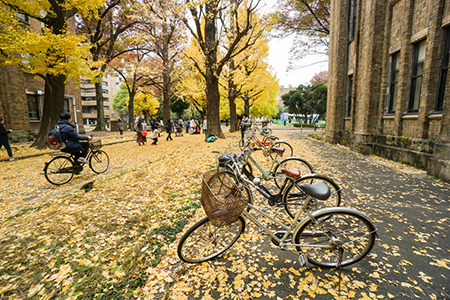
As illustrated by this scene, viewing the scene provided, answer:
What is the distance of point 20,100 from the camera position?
15.6 m

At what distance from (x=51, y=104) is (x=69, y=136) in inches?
317

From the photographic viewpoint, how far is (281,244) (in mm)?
2762

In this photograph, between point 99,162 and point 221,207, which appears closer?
point 221,207

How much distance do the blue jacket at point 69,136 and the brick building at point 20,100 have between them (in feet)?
28.4

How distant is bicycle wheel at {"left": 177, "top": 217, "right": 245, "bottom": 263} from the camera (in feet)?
8.98

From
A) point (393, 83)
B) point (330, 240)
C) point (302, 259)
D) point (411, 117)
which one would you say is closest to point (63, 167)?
point (302, 259)

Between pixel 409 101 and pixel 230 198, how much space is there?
9.57 metres

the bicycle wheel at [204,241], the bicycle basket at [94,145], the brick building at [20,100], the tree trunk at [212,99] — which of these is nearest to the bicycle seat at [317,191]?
the bicycle wheel at [204,241]

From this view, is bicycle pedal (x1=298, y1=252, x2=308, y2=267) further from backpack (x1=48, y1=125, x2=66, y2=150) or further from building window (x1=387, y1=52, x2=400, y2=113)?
building window (x1=387, y1=52, x2=400, y2=113)

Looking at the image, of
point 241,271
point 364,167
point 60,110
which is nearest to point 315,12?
point 364,167

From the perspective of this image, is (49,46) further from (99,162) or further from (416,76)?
(416,76)

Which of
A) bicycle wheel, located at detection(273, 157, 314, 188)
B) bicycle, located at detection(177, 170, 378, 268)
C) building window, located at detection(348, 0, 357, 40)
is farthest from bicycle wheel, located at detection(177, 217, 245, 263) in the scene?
building window, located at detection(348, 0, 357, 40)

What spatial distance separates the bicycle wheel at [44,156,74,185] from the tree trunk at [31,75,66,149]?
7.53 metres

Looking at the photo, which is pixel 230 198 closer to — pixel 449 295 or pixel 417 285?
pixel 417 285
